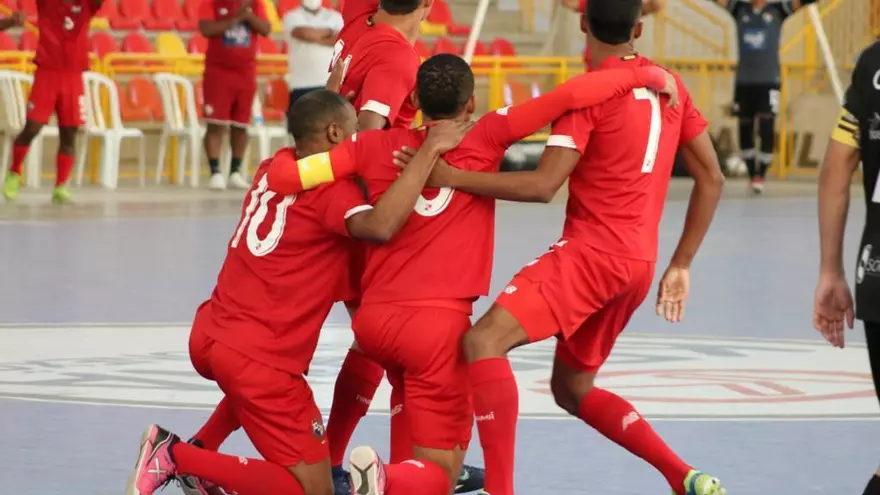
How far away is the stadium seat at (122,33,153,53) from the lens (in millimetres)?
20516

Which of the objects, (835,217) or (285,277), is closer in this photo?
(835,217)

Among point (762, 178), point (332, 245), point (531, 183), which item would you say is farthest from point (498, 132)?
point (762, 178)

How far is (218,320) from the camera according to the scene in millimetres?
4855

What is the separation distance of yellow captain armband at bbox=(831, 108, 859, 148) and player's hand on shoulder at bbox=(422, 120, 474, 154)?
109cm

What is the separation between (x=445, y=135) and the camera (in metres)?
4.70

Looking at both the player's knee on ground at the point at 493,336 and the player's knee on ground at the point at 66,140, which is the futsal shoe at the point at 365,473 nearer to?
the player's knee on ground at the point at 493,336

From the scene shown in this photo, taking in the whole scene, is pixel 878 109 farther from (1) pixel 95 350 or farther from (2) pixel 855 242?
(2) pixel 855 242

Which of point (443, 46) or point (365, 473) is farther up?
point (365, 473)

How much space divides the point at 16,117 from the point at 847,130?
1455 centimetres

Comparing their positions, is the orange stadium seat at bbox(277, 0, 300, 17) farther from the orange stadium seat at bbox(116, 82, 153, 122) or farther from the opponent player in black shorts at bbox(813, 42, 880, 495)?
the opponent player in black shorts at bbox(813, 42, 880, 495)

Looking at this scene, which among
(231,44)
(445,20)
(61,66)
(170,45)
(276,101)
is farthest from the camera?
(445,20)

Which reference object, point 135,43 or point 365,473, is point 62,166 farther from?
point 365,473

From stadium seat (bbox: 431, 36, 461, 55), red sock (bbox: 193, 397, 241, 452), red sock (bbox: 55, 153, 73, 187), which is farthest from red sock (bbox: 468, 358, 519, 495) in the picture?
stadium seat (bbox: 431, 36, 461, 55)

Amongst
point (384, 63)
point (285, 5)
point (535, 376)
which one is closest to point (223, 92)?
point (285, 5)
